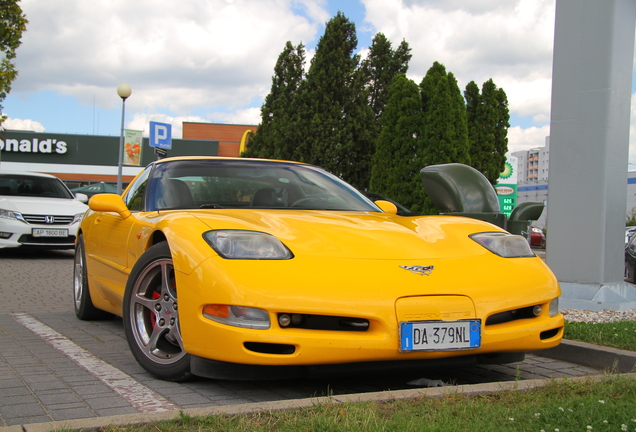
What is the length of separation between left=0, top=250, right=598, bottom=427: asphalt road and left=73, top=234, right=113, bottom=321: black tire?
0.10 meters

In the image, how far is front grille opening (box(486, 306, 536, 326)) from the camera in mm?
3316

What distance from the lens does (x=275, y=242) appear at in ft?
10.7

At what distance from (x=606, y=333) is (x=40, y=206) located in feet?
33.0

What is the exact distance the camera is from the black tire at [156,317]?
3.43 metres

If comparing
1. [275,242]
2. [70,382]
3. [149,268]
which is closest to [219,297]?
[275,242]

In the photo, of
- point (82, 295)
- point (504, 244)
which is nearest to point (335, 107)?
point (82, 295)

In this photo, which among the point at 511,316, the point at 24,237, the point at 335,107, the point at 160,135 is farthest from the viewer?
the point at 335,107

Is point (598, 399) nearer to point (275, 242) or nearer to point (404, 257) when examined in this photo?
point (404, 257)

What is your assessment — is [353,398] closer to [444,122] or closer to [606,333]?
[606,333]

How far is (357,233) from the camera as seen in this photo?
357 cm

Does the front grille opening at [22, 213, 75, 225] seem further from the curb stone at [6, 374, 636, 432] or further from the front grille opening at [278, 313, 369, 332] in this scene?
the curb stone at [6, 374, 636, 432]

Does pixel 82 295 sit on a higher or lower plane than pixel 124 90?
lower

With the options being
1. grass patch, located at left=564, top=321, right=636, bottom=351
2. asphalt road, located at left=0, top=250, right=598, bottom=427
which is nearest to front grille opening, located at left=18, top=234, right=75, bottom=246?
asphalt road, located at left=0, top=250, right=598, bottom=427

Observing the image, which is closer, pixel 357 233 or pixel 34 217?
pixel 357 233
